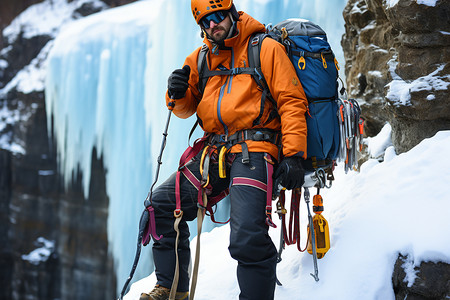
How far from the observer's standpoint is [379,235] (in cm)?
218

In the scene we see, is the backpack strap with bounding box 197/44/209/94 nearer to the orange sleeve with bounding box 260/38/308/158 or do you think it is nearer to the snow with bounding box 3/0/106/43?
the orange sleeve with bounding box 260/38/308/158

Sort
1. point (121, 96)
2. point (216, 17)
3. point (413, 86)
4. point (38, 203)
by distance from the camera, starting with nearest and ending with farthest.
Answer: point (216, 17) → point (413, 86) → point (121, 96) → point (38, 203)

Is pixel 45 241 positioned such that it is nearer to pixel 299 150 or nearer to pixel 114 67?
pixel 114 67

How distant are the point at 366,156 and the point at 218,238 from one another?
5.40 ft

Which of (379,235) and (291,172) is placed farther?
(379,235)

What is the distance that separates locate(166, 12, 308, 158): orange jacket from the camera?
201cm

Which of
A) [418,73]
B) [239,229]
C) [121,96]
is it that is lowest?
[121,96]

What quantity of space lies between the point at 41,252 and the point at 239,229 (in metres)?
11.3

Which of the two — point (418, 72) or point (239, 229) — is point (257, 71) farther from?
point (418, 72)

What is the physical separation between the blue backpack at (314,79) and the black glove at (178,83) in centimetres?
11

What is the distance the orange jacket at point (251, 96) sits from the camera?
201 centimetres

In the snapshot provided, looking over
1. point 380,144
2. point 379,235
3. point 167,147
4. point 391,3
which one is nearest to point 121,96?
point 167,147

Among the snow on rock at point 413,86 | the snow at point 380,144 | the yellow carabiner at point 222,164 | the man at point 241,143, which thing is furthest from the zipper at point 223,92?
the snow at point 380,144

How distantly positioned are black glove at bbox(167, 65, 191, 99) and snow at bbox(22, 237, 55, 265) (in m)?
10.8
